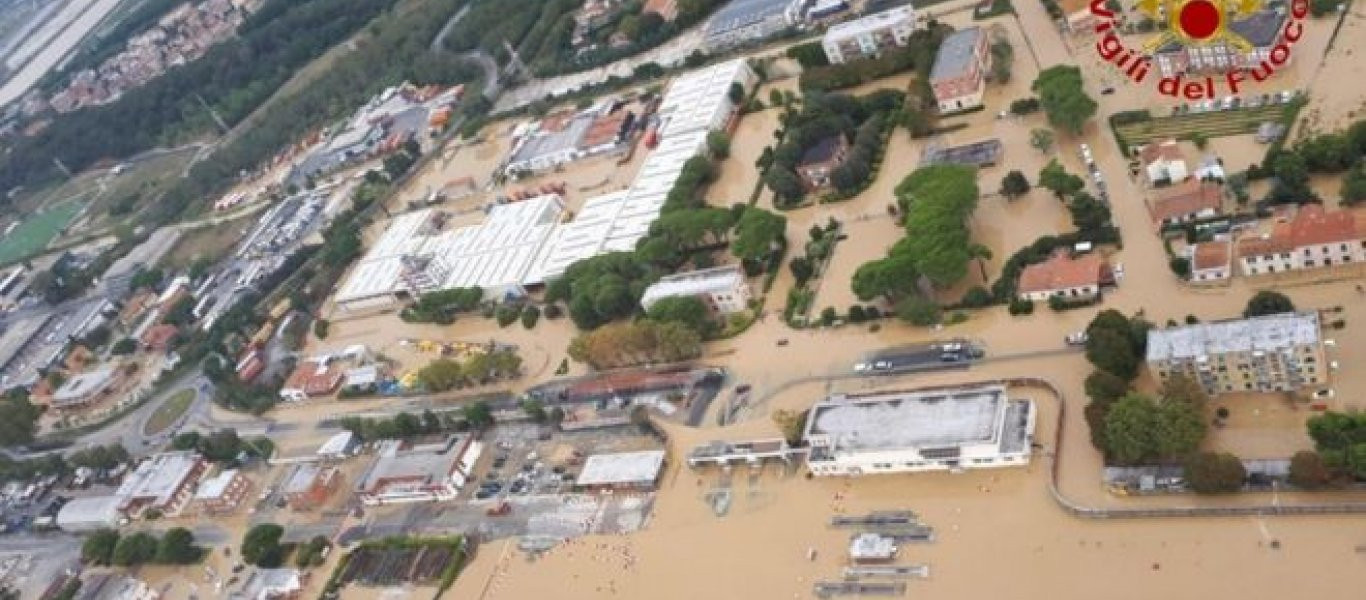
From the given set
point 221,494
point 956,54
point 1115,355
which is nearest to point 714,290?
point 1115,355

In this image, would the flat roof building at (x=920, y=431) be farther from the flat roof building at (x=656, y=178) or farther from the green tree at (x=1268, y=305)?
the flat roof building at (x=656, y=178)

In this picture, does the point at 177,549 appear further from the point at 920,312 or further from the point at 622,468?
the point at 920,312

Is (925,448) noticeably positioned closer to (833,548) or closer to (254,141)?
(833,548)

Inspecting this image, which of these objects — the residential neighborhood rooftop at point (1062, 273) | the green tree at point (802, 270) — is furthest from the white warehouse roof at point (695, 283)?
the residential neighborhood rooftop at point (1062, 273)

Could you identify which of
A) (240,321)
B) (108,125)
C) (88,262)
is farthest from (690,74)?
(108,125)

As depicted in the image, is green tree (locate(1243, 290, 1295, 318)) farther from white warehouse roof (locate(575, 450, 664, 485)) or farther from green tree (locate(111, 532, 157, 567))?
green tree (locate(111, 532, 157, 567))

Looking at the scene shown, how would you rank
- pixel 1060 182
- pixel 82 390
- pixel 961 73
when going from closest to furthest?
pixel 1060 182 → pixel 961 73 → pixel 82 390

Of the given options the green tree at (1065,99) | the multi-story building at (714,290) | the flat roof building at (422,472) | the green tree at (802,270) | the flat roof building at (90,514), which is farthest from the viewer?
the flat roof building at (90,514)
